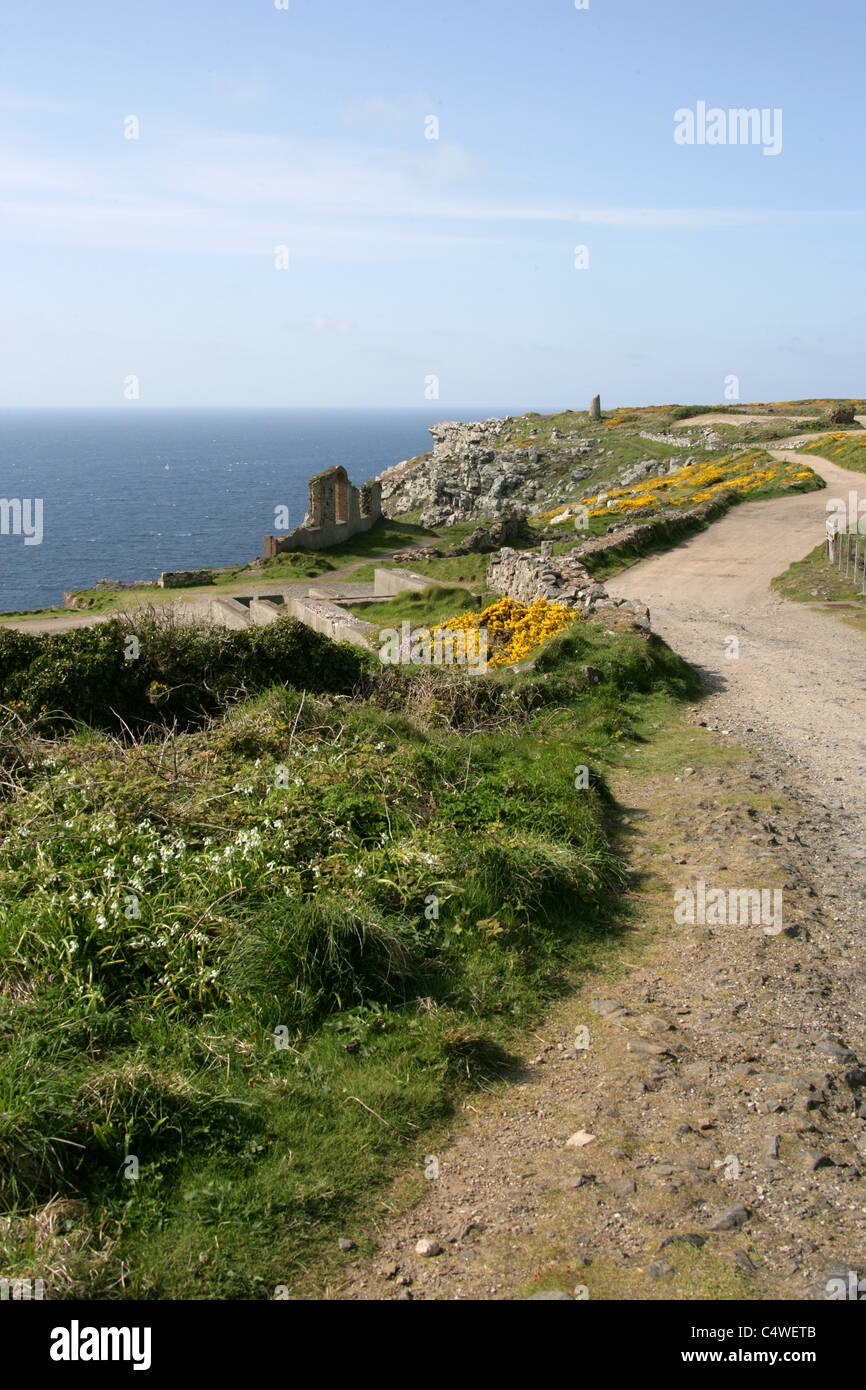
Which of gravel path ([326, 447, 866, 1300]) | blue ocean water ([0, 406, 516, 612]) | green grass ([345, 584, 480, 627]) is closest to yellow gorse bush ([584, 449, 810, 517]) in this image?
green grass ([345, 584, 480, 627])

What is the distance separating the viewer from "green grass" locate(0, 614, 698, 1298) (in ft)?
14.8

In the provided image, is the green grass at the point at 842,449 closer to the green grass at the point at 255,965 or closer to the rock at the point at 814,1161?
the green grass at the point at 255,965

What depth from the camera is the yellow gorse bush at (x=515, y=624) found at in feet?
51.9

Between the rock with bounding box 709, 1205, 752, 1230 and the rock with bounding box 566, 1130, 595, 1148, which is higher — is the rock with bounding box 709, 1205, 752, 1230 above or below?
below

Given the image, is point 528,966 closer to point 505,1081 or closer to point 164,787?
point 505,1081

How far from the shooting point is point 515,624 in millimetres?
Result: 17031

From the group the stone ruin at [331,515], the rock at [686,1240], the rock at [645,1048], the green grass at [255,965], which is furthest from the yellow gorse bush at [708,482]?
the rock at [686,1240]

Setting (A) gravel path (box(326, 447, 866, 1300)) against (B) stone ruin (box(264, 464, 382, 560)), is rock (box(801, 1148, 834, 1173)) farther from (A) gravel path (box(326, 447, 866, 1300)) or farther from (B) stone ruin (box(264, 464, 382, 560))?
(B) stone ruin (box(264, 464, 382, 560))

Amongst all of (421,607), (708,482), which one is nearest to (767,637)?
(421,607)

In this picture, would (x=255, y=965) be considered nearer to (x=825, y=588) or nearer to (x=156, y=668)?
(x=156, y=668)

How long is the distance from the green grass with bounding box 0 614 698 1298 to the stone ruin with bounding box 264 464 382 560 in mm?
25643

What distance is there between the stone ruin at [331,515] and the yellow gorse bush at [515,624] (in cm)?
1804

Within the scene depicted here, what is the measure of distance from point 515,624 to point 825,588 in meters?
8.39

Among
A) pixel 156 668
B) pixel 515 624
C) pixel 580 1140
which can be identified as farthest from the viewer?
pixel 515 624
